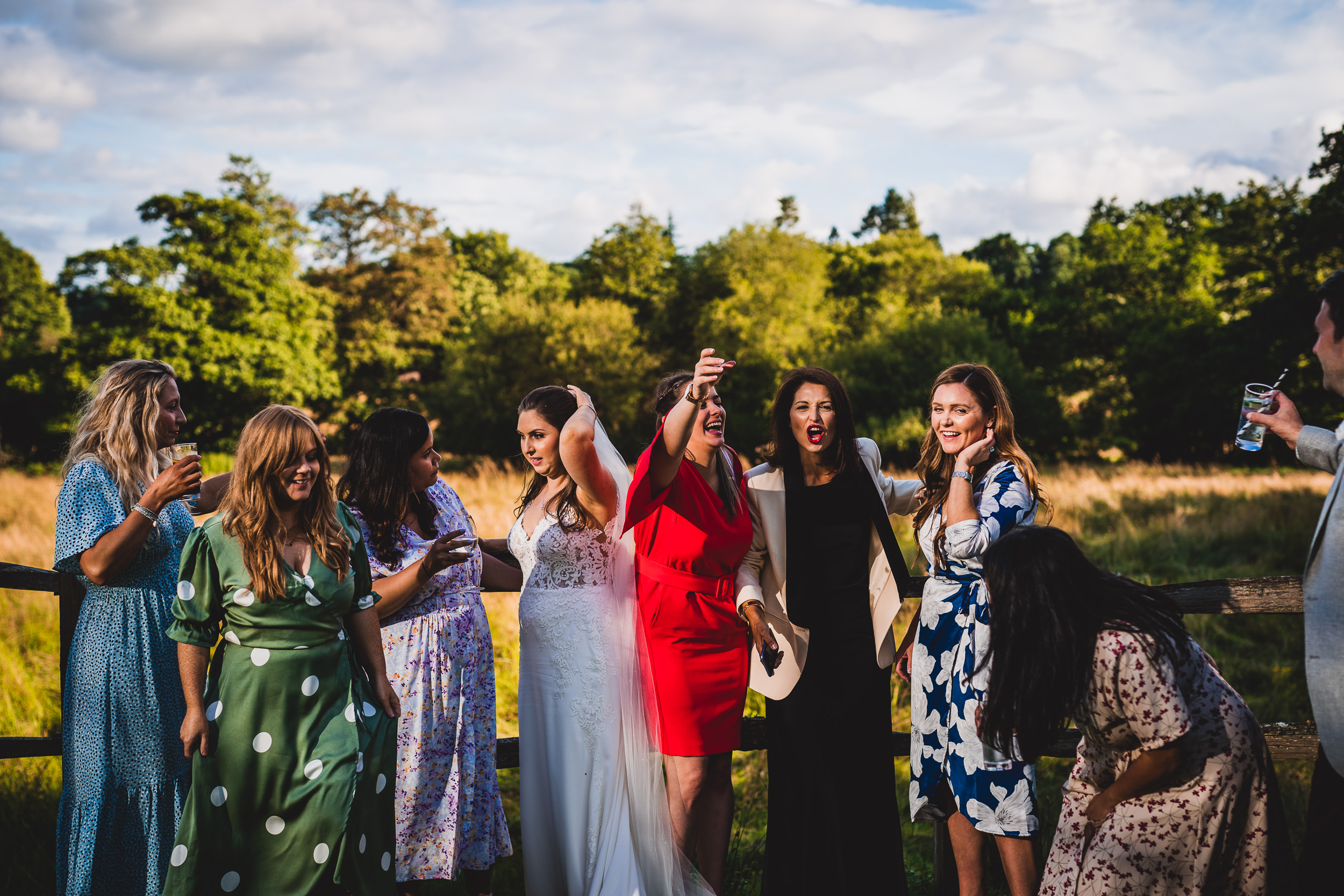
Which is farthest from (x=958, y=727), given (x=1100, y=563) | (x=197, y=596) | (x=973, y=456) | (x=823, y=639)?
(x=1100, y=563)

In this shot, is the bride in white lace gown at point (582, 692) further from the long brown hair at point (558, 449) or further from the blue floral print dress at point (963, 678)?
the blue floral print dress at point (963, 678)

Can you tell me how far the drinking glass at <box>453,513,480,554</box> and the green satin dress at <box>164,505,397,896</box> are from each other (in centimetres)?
48

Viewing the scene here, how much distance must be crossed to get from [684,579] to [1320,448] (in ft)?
7.65

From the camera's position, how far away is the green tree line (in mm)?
29438

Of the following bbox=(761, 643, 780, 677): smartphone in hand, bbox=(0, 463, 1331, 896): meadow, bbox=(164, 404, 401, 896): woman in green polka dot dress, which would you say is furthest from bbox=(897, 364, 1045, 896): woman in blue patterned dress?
bbox=(164, 404, 401, 896): woman in green polka dot dress

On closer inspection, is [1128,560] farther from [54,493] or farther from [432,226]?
[432,226]

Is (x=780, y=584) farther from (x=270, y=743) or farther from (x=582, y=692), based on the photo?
(x=270, y=743)

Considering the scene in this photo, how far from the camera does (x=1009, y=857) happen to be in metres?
3.21

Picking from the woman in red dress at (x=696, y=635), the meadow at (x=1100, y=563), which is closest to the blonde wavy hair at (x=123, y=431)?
the woman in red dress at (x=696, y=635)

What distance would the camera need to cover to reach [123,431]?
10.7 ft

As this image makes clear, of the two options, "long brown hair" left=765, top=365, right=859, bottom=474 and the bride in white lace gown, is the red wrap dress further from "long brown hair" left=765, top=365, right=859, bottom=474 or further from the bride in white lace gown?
"long brown hair" left=765, top=365, right=859, bottom=474

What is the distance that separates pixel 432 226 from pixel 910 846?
42.9m

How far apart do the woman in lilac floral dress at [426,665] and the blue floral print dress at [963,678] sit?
1.77 m

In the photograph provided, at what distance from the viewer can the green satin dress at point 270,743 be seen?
114 inches
